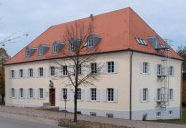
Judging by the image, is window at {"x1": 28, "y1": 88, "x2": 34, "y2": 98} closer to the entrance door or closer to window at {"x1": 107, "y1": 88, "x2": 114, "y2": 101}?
the entrance door

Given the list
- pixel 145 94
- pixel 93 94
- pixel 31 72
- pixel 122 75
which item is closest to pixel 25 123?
pixel 122 75

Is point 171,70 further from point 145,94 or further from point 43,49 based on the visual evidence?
point 43,49

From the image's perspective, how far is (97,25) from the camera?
131 feet

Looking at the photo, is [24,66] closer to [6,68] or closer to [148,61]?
[6,68]

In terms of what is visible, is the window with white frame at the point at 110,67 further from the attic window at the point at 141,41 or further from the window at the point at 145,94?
the window at the point at 145,94

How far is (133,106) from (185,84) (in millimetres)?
25887

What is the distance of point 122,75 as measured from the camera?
33188 millimetres

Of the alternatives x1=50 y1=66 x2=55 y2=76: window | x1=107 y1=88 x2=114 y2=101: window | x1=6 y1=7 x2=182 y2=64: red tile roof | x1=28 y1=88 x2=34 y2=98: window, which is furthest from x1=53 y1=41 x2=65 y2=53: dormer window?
x1=107 y1=88 x2=114 y2=101: window

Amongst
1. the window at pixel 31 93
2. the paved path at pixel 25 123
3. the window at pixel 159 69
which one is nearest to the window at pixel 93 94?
the window at pixel 159 69

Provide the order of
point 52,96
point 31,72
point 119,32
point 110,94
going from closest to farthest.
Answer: point 110,94 < point 119,32 < point 52,96 < point 31,72

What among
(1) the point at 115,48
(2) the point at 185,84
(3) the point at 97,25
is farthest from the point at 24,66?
(2) the point at 185,84

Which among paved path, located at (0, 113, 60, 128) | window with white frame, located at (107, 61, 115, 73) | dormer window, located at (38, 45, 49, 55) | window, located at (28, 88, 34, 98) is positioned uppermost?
dormer window, located at (38, 45, 49, 55)

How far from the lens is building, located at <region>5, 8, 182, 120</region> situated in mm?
33188

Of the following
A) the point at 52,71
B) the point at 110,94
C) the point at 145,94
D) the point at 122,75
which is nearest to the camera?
the point at 122,75
